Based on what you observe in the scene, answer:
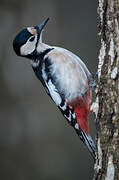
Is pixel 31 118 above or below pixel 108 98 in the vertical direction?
below

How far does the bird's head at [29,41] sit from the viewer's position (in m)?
4.49

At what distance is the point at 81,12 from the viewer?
248 inches

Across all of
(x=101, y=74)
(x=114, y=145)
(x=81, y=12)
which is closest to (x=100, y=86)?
(x=101, y=74)

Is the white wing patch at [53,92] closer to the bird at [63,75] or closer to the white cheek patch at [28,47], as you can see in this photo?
the bird at [63,75]

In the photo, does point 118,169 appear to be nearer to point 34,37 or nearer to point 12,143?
point 34,37

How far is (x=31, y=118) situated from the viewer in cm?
704

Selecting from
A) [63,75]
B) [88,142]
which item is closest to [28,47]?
[63,75]

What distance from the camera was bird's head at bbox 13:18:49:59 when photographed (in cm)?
449

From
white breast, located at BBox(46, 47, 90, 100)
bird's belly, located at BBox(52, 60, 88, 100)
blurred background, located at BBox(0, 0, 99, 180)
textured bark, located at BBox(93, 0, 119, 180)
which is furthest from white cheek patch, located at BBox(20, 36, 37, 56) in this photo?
blurred background, located at BBox(0, 0, 99, 180)

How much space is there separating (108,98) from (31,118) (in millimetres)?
3944

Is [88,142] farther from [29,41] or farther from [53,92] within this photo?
[29,41]

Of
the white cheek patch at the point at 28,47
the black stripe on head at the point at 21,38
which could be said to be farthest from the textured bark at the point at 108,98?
the white cheek patch at the point at 28,47

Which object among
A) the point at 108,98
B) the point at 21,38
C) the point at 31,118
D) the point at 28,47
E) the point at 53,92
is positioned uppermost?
the point at 21,38

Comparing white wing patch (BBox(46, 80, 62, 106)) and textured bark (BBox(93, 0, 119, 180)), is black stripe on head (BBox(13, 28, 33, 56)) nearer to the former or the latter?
white wing patch (BBox(46, 80, 62, 106))
